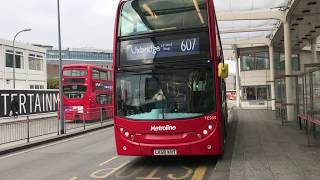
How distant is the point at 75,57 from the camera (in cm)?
12688

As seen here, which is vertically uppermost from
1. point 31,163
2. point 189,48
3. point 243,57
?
point 243,57

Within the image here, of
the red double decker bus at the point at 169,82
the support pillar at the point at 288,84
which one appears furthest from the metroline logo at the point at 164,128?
the support pillar at the point at 288,84

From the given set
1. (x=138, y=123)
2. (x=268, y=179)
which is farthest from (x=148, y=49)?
(x=268, y=179)

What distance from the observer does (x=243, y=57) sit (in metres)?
48.5

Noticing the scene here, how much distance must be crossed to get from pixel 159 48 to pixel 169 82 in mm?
825

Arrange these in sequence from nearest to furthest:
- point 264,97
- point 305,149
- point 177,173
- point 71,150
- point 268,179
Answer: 1. point 268,179
2. point 177,173
3. point 305,149
4. point 71,150
5. point 264,97

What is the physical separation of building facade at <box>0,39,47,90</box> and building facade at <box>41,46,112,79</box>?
5703 centimetres

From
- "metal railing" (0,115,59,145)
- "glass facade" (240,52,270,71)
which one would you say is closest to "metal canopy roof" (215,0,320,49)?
"metal railing" (0,115,59,145)

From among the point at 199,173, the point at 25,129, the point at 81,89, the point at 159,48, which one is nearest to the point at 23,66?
the point at 81,89

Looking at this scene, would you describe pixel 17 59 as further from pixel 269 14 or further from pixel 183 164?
pixel 183 164

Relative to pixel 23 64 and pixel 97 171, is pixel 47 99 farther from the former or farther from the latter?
pixel 97 171

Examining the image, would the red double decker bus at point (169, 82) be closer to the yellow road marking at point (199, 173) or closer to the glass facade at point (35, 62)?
the yellow road marking at point (199, 173)

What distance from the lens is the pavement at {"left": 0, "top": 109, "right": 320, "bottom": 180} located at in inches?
348

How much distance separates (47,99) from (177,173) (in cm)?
2992
